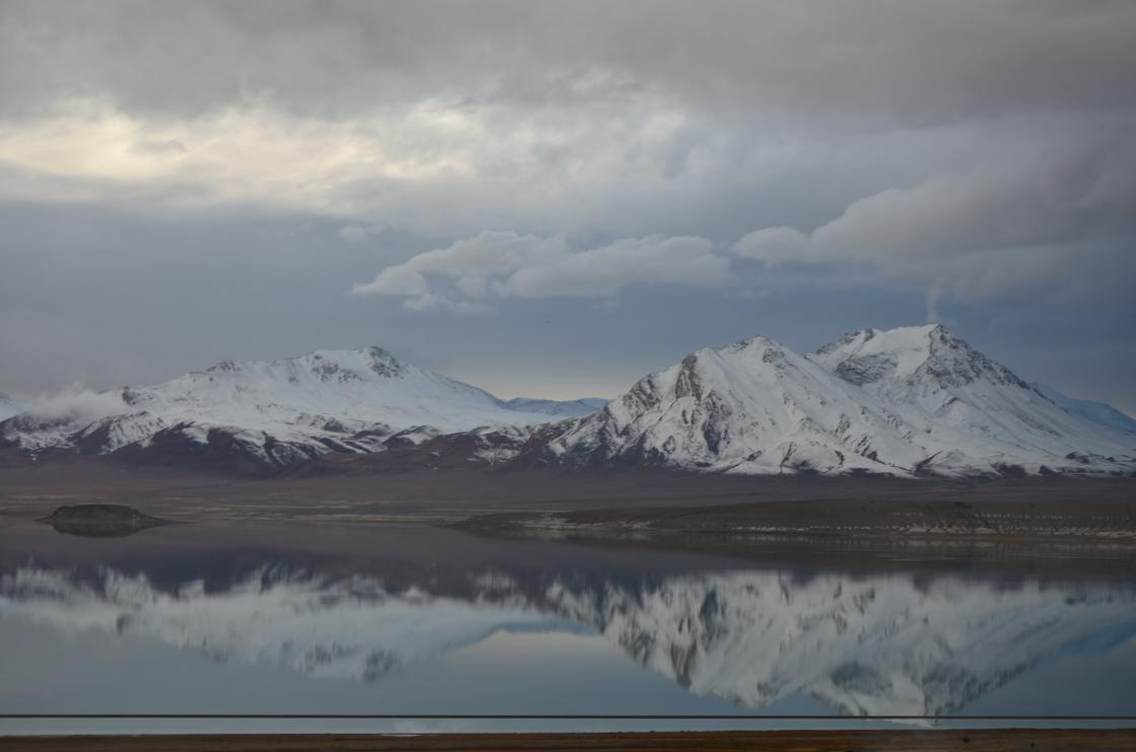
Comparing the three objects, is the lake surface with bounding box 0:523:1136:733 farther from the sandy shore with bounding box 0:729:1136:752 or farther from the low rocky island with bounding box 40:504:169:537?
the low rocky island with bounding box 40:504:169:537

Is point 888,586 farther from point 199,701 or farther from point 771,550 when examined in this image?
point 199,701

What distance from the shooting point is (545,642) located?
43125 millimetres

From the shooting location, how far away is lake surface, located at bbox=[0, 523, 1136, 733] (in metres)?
31.6

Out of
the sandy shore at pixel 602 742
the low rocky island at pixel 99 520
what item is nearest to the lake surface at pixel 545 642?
the sandy shore at pixel 602 742

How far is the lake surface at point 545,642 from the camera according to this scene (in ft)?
104

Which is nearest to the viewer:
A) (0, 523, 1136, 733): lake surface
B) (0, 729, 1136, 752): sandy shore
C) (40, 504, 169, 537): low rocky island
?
(0, 729, 1136, 752): sandy shore

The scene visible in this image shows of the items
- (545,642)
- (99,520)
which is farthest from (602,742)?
(99,520)

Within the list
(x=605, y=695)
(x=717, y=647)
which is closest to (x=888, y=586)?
(x=717, y=647)

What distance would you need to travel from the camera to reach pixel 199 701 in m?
30.9

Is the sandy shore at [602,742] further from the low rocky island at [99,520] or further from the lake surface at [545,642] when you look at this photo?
the low rocky island at [99,520]

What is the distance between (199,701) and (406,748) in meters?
9.44

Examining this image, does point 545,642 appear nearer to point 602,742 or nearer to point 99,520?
point 602,742

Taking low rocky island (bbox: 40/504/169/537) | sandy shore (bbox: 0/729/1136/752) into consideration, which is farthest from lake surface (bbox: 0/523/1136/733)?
low rocky island (bbox: 40/504/169/537)

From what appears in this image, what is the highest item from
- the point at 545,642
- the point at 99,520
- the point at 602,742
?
the point at 602,742
